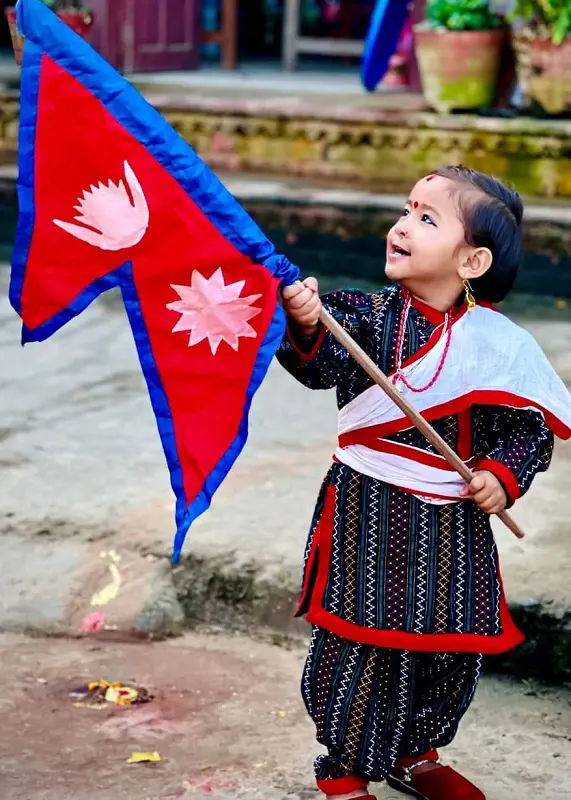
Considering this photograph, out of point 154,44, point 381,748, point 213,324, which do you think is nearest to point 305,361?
point 213,324

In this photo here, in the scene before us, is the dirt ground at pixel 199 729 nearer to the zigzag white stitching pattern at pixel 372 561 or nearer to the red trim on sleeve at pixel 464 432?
the zigzag white stitching pattern at pixel 372 561

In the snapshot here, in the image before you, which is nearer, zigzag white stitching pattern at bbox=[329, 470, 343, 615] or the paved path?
zigzag white stitching pattern at bbox=[329, 470, 343, 615]

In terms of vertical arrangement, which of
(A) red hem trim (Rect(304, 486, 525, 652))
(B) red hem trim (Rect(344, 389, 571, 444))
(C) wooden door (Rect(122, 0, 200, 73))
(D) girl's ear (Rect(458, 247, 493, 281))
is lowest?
(A) red hem trim (Rect(304, 486, 525, 652))

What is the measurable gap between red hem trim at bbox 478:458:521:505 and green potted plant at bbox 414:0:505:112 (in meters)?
6.50

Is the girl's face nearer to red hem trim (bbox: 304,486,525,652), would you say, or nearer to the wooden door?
A: red hem trim (bbox: 304,486,525,652)

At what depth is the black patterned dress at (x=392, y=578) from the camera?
230 cm

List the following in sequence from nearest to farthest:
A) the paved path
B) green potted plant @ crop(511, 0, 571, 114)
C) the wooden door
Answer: the paved path
green potted plant @ crop(511, 0, 571, 114)
the wooden door

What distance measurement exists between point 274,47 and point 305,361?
12683 millimetres

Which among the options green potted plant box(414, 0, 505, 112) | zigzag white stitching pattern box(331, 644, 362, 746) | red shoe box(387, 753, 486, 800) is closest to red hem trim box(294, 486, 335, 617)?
zigzag white stitching pattern box(331, 644, 362, 746)

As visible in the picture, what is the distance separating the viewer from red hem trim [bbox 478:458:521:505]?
2264mm

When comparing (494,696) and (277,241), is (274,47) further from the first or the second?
(494,696)

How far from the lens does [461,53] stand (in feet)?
27.7

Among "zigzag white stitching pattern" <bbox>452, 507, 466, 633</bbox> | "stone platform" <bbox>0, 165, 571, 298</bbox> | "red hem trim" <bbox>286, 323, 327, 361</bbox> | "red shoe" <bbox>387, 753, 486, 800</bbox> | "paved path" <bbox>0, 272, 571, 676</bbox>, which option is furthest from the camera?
"stone platform" <bbox>0, 165, 571, 298</bbox>

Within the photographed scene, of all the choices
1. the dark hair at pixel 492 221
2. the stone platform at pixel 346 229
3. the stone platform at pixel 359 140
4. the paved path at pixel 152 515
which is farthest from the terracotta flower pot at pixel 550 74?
the dark hair at pixel 492 221
